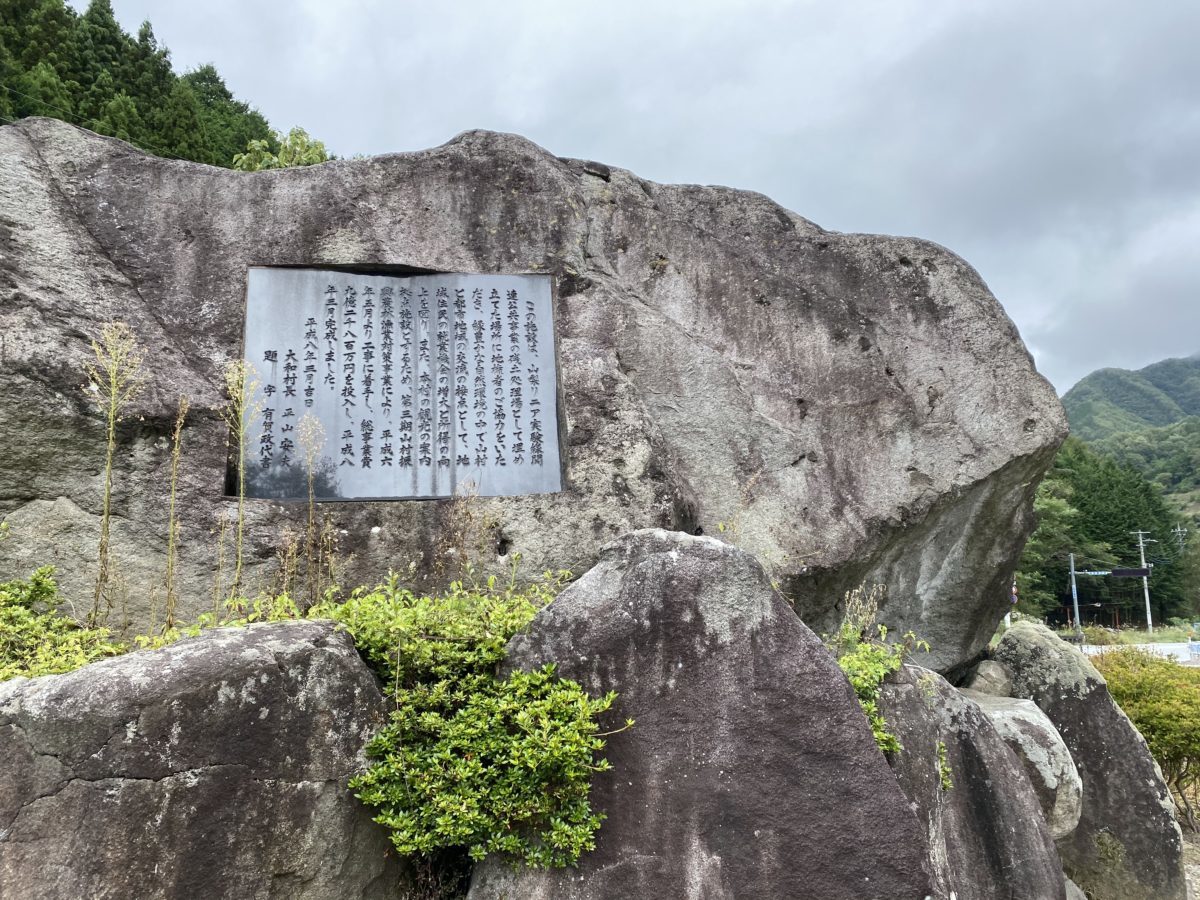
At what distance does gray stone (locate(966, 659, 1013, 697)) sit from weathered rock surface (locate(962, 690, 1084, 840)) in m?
0.95

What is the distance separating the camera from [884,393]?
20.5ft

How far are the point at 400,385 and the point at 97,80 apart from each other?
1434 centimetres

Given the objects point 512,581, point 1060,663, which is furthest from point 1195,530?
point 512,581

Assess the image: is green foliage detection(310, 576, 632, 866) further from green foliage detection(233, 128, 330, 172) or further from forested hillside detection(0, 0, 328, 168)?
forested hillside detection(0, 0, 328, 168)

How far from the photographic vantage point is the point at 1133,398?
121m

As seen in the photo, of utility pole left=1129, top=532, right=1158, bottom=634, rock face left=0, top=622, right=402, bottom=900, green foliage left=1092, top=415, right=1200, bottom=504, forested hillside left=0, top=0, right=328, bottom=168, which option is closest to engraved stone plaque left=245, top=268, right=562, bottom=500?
rock face left=0, top=622, right=402, bottom=900

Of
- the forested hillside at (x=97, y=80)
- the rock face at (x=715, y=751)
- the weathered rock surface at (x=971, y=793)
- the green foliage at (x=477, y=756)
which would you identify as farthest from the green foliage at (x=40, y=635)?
the forested hillside at (x=97, y=80)

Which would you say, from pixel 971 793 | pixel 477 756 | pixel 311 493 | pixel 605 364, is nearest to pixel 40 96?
pixel 311 493

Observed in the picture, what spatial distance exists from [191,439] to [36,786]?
2709mm

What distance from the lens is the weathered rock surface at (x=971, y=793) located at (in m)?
3.97

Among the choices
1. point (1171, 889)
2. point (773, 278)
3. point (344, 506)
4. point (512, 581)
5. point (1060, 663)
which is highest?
point (773, 278)

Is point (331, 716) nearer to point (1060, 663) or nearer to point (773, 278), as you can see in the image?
point (773, 278)

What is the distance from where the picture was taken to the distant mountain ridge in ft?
327

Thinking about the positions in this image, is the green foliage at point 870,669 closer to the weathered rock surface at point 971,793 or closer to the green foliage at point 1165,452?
the weathered rock surface at point 971,793
